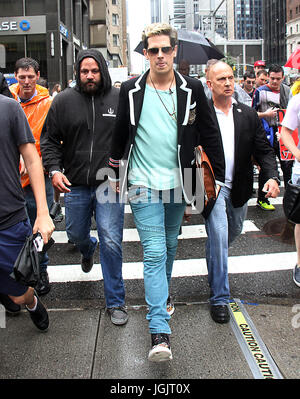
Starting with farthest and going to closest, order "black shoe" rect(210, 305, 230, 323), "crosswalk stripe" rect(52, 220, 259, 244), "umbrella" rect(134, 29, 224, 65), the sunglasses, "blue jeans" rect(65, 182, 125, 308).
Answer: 1. "umbrella" rect(134, 29, 224, 65)
2. "crosswalk stripe" rect(52, 220, 259, 244)
3. "blue jeans" rect(65, 182, 125, 308)
4. "black shoe" rect(210, 305, 230, 323)
5. the sunglasses

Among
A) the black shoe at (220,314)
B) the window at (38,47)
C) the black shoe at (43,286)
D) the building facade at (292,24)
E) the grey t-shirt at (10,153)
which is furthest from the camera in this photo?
the building facade at (292,24)

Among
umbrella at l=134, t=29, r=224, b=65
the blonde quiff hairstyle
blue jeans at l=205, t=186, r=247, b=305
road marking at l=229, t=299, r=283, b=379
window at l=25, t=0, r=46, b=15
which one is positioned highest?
window at l=25, t=0, r=46, b=15

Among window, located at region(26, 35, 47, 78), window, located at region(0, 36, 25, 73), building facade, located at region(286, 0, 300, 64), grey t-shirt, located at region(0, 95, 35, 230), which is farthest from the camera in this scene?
building facade, located at region(286, 0, 300, 64)

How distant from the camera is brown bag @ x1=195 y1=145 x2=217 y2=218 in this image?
3379 millimetres

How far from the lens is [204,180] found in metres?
3.40

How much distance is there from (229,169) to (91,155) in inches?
46.2

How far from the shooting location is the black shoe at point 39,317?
10.9 feet

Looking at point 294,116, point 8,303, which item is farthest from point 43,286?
point 294,116

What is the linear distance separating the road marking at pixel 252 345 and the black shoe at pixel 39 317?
1441 millimetres

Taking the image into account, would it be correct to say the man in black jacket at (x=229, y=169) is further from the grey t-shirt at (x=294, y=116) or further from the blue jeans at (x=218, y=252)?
the grey t-shirt at (x=294, y=116)

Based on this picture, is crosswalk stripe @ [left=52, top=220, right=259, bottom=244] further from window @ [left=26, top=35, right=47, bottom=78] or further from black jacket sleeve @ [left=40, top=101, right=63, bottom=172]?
window @ [left=26, top=35, right=47, bottom=78]

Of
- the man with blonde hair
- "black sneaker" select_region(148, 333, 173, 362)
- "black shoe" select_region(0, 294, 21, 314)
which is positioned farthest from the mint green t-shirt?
"black shoe" select_region(0, 294, 21, 314)

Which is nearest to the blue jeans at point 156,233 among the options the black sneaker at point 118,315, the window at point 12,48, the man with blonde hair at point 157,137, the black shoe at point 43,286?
the man with blonde hair at point 157,137

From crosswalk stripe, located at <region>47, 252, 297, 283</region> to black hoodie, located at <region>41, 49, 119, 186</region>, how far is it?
1520 millimetres
